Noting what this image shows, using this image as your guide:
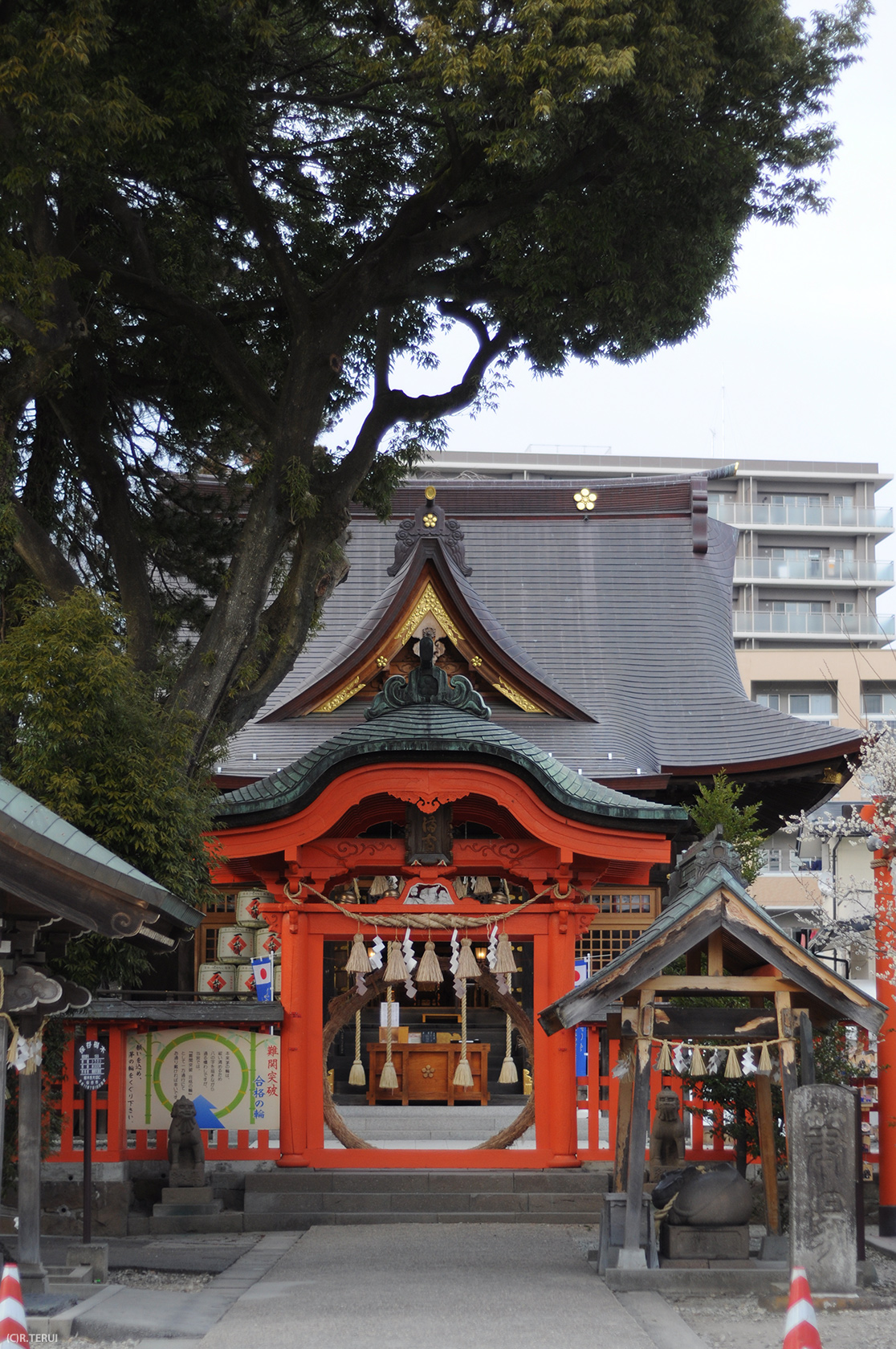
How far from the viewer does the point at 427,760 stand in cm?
1161

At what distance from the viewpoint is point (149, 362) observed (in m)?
14.1

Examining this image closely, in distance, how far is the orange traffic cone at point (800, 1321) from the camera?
4602 millimetres

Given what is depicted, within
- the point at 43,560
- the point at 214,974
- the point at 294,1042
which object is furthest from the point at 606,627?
the point at 43,560

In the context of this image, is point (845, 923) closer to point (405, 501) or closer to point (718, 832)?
point (718, 832)

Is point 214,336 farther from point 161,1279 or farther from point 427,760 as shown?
point 161,1279

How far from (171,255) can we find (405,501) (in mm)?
8556

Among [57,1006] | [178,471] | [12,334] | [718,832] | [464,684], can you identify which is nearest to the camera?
[57,1006]

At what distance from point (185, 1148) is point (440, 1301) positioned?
381 cm

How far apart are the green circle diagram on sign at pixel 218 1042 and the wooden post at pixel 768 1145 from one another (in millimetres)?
4617

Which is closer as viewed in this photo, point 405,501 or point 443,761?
point 443,761

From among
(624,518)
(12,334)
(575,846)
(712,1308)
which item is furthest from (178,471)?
(712,1308)

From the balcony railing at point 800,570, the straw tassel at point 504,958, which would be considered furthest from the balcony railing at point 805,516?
the straw tassel at point 504,958

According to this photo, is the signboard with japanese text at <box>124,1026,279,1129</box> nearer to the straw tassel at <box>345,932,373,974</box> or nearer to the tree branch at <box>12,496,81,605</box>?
the straw tassel at <box>345,932,373,974</box>

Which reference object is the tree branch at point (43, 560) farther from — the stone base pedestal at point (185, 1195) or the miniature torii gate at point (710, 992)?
the miniature torii gate at point (710, 992)
